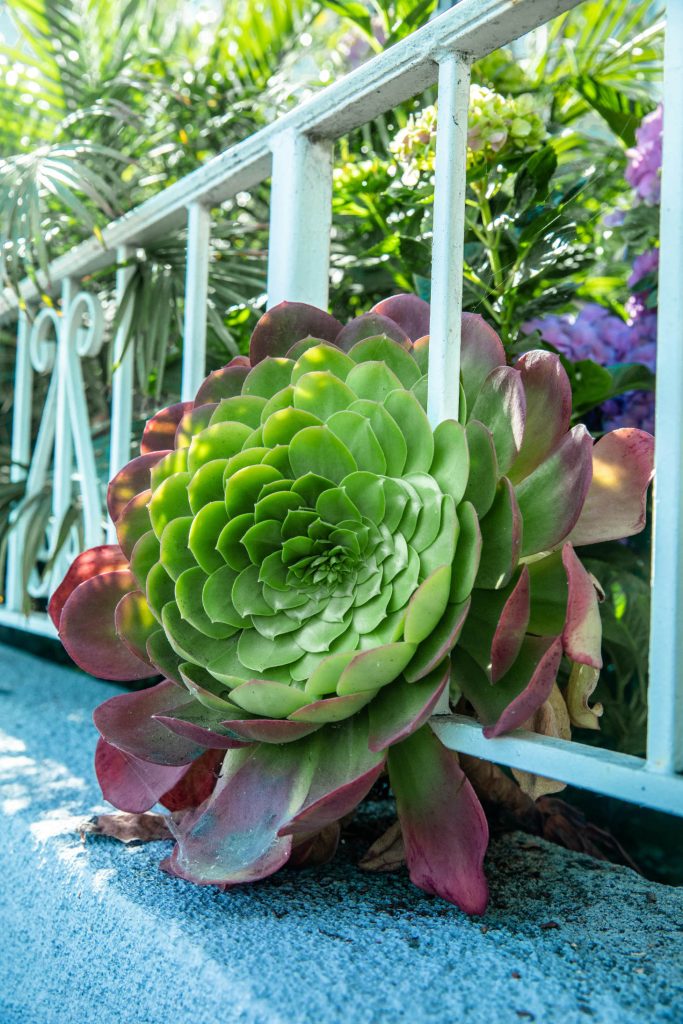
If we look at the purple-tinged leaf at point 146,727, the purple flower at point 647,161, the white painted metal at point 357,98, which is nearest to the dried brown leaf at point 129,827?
the purple-tinged leaf at point 146,727

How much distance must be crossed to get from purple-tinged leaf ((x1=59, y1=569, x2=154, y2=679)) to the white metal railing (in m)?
0.25

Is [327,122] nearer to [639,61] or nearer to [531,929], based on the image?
[531,929]

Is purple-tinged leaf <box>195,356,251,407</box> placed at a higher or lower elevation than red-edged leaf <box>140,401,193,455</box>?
higher

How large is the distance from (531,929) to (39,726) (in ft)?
2.64

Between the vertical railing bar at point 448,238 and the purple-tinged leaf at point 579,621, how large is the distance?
15 centimetres

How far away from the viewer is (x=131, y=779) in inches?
25.6

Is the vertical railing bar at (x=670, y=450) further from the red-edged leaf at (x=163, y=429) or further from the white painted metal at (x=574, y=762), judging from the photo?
the red-edged leaf at (x=163, y=429)

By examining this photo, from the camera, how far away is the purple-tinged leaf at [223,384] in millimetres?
668

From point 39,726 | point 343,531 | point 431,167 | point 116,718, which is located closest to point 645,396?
point 431,167

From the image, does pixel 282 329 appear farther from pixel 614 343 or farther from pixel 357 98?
pixel 614 343

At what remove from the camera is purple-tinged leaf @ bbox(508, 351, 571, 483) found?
557 millimetres

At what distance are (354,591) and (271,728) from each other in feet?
0.33

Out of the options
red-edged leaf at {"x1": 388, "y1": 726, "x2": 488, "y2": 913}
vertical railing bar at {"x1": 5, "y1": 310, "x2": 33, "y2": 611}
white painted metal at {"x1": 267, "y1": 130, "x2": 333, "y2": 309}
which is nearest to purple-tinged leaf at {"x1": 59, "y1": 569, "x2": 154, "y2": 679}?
red-edged leaf at {"x1": 388, "y1": 726, "x2": 488, "y2": 913}

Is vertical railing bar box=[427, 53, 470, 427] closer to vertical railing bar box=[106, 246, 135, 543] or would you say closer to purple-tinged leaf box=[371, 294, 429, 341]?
purple-tinged leaf box=[371, 294, 429, 341]
